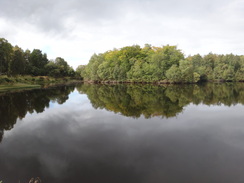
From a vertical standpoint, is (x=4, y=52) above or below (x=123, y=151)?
above

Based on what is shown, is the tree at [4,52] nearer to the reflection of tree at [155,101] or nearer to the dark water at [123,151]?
the reflection of tree at [155,101]

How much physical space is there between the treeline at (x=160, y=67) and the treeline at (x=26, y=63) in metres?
18.7

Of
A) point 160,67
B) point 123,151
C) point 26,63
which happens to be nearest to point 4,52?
point 26,63

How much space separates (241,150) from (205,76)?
94.7 metres

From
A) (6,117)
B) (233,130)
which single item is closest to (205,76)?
(233,130)

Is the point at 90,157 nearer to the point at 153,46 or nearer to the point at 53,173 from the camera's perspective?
the point at 53,173

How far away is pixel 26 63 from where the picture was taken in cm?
8069

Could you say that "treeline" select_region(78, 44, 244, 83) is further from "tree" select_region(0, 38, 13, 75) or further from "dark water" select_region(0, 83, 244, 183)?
"dark water" select_region(0, 83, 244, 183)

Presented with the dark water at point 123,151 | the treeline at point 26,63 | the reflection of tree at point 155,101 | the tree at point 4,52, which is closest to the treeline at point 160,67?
the treeline at point 26,63

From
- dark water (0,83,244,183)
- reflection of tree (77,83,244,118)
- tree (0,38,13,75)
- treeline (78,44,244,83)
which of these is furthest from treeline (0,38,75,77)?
dark water (0,83,244,183)

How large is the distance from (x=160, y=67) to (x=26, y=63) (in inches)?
2401

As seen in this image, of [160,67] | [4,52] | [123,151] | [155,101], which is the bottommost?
[123,151]

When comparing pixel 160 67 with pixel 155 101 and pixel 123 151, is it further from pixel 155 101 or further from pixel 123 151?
pixel 123 151

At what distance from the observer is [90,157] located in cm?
791
